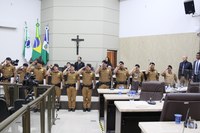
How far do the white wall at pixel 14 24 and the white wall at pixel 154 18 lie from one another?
4.59 meters

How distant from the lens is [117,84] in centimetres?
932

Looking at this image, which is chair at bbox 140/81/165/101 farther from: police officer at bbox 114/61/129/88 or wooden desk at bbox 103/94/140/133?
police officer at bbox 114/61/129/88

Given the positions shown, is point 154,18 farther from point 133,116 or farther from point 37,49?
point 133,116

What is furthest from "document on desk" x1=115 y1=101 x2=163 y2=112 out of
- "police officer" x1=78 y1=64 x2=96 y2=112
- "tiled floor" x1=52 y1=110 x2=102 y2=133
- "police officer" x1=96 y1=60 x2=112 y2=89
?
"police officer" x1=96 y1=60 x2=112 y2=89

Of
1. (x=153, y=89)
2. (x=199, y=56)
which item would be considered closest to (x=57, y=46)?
(x=199, y=56)

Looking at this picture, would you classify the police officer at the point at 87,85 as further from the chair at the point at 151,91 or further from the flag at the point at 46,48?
the flag at the point at 46,48

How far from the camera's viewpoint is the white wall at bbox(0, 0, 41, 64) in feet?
40.2

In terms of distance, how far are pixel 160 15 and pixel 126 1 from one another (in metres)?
2.09

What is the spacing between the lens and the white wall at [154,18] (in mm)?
11211

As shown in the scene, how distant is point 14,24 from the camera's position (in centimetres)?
1255

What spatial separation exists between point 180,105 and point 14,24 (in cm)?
1116

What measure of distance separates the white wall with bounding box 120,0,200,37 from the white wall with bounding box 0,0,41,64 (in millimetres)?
4586

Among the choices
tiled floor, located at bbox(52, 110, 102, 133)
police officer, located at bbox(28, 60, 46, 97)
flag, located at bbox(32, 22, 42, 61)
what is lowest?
tiled floor, located at bbox(52, 110, 102, 133)

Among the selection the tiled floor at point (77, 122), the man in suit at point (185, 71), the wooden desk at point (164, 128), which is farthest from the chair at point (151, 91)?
the man in suit at point (185, 71)
